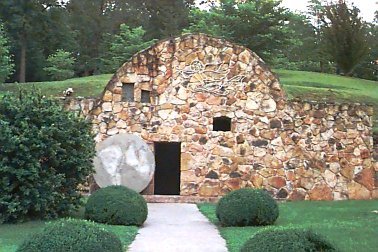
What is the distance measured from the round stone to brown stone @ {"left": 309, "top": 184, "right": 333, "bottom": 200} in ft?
15.9

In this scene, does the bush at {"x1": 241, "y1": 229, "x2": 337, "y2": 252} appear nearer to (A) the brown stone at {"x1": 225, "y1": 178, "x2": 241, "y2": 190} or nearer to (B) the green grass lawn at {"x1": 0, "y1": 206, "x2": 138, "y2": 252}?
(B) the green grass lawn at {"x1": 0, "y1": 206, "x2": 138, "y2": 252}

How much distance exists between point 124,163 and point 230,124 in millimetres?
3397

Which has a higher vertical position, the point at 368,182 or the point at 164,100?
the point at 164,100

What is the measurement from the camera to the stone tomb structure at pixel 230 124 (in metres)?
17.9

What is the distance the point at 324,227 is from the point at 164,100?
796cm

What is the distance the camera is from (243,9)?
33156 mm

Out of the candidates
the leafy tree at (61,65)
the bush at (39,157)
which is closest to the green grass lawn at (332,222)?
the bush at (39,157)

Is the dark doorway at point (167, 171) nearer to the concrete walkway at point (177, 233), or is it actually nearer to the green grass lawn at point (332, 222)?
the green grass lawn at point (332, 222)

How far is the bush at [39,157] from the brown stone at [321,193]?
7.67m

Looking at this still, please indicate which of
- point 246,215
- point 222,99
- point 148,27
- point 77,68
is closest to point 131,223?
point 246,215

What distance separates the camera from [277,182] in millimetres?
18000

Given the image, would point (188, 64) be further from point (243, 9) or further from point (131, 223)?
point (243, 9)

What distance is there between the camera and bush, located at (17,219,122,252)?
6766 millimetres

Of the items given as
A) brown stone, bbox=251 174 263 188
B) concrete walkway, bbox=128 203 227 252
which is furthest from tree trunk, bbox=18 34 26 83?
concrete walkway, bbox=128 203 227 252
